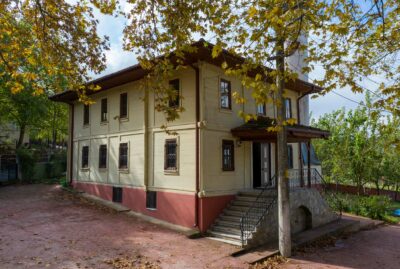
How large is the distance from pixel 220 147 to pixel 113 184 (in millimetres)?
6626

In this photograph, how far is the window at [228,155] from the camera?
13.0m

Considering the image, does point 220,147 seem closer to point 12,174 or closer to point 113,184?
point 113,184

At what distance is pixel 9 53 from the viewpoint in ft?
27.2

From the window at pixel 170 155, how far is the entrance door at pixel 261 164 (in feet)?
12.4

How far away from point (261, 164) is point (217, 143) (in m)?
3.24

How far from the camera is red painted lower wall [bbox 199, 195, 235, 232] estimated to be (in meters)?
11.8

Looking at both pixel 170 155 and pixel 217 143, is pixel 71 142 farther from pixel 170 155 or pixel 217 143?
pixel 217 143

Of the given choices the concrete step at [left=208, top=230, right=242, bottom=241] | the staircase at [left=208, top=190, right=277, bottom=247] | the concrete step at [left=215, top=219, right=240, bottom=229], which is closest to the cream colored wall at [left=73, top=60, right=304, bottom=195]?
the staircase at [left=208, top=190, right=277, bottom=247]

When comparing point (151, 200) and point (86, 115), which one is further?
point (86, 115)

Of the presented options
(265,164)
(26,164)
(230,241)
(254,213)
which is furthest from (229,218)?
(26,164)

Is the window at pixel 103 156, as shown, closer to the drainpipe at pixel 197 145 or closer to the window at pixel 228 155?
the drainpipe at pixel 197 145

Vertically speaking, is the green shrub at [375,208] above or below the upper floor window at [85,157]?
below

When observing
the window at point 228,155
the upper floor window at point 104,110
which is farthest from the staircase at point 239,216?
the upper floor window at point 104,110

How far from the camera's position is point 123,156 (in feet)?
52.3
